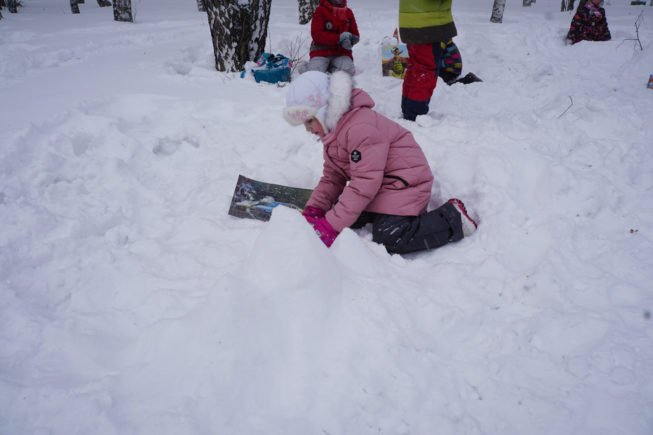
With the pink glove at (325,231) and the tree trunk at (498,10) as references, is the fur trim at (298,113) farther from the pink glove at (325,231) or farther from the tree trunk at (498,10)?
the tree trunk at (498,10)

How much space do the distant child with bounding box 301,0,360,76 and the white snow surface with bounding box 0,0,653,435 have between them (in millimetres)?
1605

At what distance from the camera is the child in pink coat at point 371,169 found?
2123 mm

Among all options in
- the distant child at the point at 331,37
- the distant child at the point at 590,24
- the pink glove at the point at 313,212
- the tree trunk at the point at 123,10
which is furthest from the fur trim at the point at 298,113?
the tree trunk at the point at 123,10

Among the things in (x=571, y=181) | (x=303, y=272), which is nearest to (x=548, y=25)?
(x=571, y=181)

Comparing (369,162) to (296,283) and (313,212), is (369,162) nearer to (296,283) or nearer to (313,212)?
(313,212)

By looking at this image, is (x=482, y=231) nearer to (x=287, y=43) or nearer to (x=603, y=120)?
(x=603, y=120)

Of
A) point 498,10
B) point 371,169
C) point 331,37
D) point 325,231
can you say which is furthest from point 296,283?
point 498,10

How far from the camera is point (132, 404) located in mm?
1374

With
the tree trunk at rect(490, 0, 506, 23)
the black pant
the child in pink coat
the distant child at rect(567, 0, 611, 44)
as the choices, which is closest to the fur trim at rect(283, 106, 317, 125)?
the child in pink coat

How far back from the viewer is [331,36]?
4812mm

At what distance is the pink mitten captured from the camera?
2248 millimetres

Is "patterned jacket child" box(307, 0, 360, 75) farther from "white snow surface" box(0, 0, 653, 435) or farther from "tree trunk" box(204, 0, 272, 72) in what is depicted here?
"white snow surface" box(0, 0, 653, 435)

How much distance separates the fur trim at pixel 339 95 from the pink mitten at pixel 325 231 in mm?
612

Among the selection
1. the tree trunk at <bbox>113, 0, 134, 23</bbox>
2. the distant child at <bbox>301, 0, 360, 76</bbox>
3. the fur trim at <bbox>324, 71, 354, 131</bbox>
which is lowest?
the fur trim at <bbox>324, 71, 354, 131</bbox>
